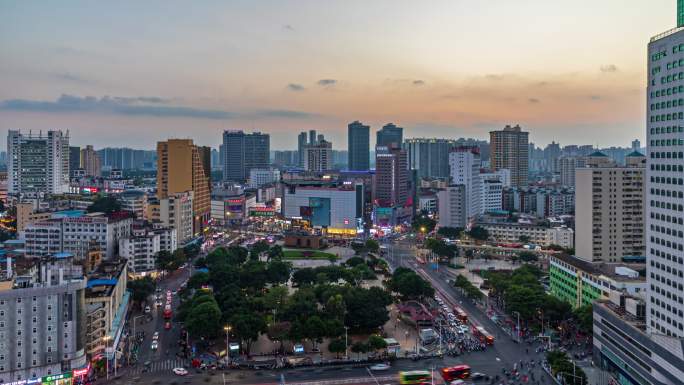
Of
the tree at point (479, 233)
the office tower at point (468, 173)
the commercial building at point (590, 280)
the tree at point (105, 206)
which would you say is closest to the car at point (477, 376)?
the commercial building at point (590, 280)

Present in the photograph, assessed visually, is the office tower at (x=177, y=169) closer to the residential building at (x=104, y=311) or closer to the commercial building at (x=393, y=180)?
the commercial building at (x=393, y=180)

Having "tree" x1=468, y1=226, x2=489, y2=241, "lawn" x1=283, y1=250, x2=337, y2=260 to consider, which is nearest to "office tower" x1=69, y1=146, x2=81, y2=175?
"lawn" x1=283, y1=250, x2=337, y2=260

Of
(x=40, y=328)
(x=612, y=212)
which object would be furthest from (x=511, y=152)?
(x=40, y=328)

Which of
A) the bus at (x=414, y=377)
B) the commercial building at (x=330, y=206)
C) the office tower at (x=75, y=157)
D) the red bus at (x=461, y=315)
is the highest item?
the office tower at (x=75, y=157)

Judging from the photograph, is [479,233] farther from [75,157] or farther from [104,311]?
[75,157]

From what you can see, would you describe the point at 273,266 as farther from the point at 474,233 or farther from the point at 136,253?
the point at 474,233

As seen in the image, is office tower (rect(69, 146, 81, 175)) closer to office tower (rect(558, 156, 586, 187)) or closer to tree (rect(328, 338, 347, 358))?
office tower (rect(558, 156, 586, 187))

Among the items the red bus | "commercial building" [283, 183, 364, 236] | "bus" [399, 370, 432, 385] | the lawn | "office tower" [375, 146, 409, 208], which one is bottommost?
"bus" [399, 370, 432, 385]
